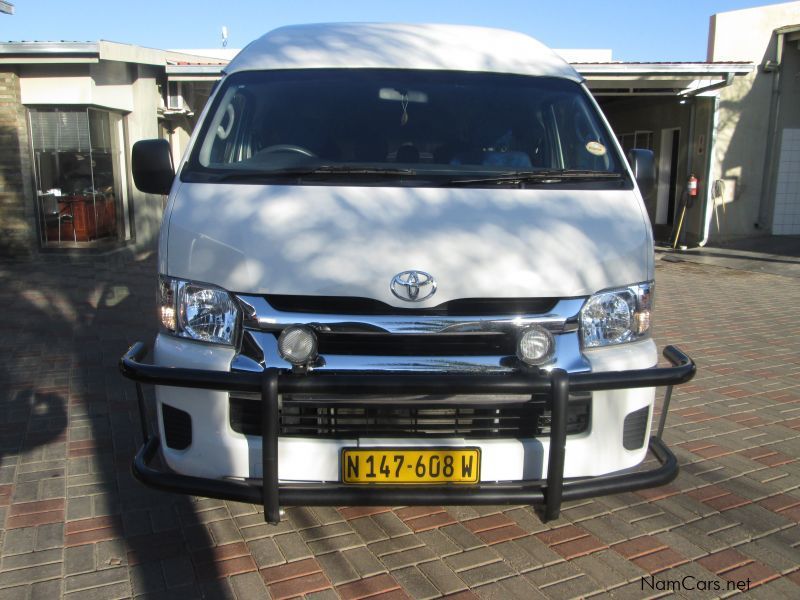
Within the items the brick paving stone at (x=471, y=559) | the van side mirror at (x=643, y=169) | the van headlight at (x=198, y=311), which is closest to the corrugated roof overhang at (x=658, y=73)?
the van side mirror at (x=643, y=169)

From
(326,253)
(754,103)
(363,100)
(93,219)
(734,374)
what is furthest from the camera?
(754,103)

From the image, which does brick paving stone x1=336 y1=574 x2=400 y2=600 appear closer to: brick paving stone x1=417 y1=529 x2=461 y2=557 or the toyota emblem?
brick paving stone x1=417 y1=529 x2=461 y2=557

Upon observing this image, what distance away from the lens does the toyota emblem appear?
286 cm

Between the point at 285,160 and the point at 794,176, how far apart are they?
52.7ft

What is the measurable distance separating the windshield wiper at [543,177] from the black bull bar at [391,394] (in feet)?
3.32

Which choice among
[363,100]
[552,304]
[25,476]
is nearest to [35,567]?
[25,476]

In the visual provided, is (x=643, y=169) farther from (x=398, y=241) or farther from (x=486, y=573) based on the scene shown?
(x=486, y=573)

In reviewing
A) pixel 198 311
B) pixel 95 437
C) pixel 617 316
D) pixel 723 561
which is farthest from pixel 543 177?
pixel 95 437

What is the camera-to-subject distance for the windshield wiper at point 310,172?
3338mm

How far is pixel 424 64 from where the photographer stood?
4031 mm

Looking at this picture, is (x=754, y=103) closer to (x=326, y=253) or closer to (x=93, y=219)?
(x=93, y=219)

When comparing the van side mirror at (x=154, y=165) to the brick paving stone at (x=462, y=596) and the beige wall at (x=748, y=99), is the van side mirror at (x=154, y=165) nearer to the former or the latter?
the brick paving stone at (x=462, y=596)

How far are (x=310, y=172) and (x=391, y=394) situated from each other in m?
1.23

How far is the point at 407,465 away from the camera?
109 inches
